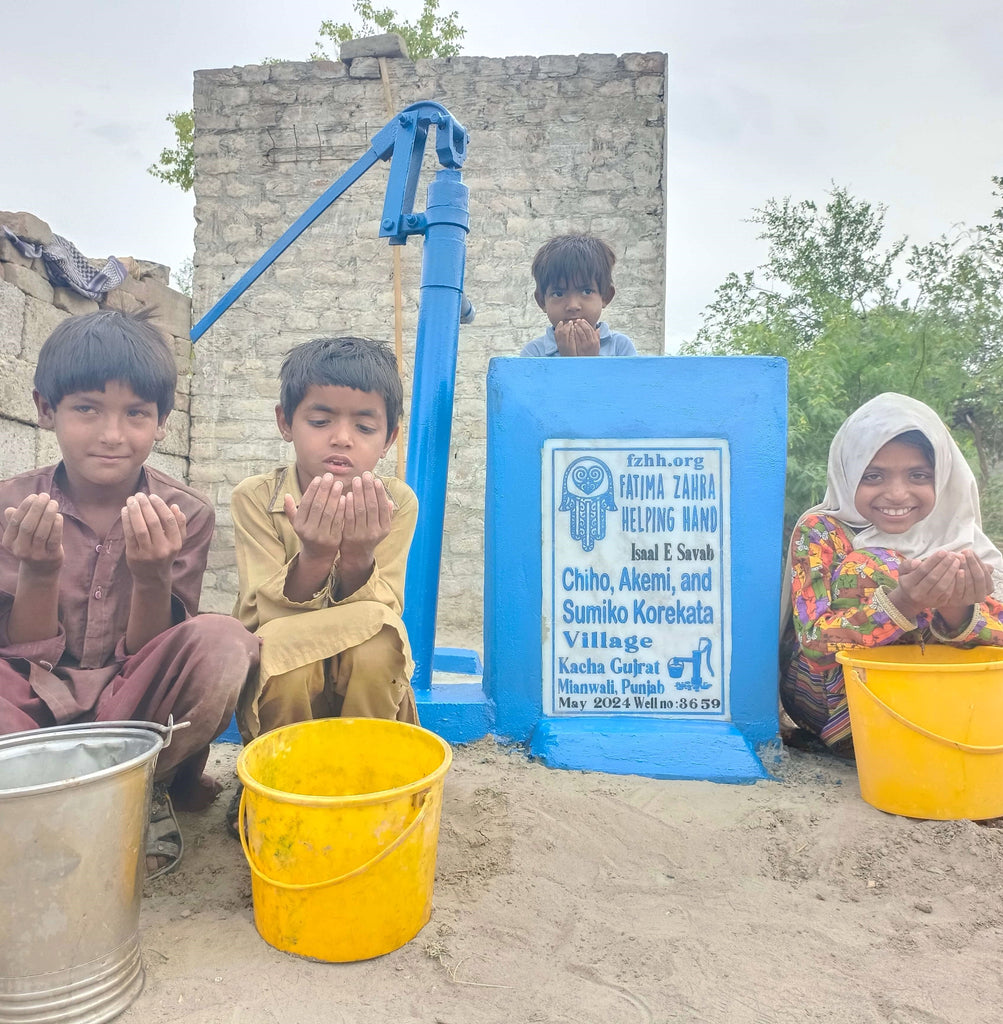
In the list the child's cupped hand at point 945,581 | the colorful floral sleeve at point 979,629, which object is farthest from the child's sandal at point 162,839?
the colorful floral sleeve at point 979,629

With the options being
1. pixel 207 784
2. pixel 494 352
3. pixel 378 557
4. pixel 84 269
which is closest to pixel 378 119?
pixel 494 352

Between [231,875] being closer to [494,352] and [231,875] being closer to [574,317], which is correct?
[574,317]

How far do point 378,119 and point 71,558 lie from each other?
4.87 meters

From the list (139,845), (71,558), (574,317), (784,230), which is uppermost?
(784,230)

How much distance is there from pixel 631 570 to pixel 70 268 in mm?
3355

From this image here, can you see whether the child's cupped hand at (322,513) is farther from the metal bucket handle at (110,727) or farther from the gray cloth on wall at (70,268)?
the gray cloth on wall at (70,268)

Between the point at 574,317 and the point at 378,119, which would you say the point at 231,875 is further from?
the point at 378,119

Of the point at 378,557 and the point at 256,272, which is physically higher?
the point at 256,272

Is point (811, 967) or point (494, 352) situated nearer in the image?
point (811, 967)

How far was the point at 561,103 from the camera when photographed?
5426 mm

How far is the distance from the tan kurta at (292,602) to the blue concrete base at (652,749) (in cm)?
58

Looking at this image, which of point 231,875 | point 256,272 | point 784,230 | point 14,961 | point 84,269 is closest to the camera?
point 14,961

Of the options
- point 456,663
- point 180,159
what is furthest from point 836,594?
point 180,159

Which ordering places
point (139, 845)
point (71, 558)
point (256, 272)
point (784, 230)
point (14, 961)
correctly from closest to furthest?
point (14, 961) → point (139, 845) → point (71, 558) → point (256, 272) → point (784, 230)
